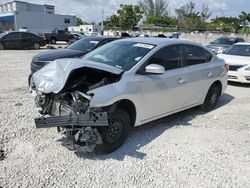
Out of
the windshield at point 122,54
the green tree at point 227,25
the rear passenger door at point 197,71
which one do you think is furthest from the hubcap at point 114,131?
the green tree at point 227,25

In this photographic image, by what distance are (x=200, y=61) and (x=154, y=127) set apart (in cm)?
180

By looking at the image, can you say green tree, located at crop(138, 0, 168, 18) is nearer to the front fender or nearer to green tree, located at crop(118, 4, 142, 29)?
green tree, located at crop(118, 4, 142, 29)

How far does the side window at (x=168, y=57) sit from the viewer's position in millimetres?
4919

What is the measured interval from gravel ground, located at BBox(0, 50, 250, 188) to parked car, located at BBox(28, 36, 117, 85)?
7.43ft

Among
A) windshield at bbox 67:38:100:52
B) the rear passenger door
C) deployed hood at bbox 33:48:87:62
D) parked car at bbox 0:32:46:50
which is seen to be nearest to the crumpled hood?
the rear passenger door

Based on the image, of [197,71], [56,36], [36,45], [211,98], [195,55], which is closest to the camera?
[197,71]

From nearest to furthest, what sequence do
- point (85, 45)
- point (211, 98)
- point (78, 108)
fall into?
point (78, 108), point (211, 98), point (85, 45)

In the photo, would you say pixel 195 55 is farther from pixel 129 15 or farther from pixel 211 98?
pixel 129 15

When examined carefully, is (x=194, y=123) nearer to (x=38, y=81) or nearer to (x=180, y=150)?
(x=180, y=150)

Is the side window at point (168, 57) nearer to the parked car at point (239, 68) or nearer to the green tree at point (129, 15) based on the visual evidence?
the parked car at point (239, 68)

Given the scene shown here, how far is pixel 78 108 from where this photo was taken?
385cm

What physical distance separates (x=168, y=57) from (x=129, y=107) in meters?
1.36

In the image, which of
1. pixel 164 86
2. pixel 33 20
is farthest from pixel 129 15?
pixel 164 86

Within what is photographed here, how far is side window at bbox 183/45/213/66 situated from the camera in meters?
5.63
